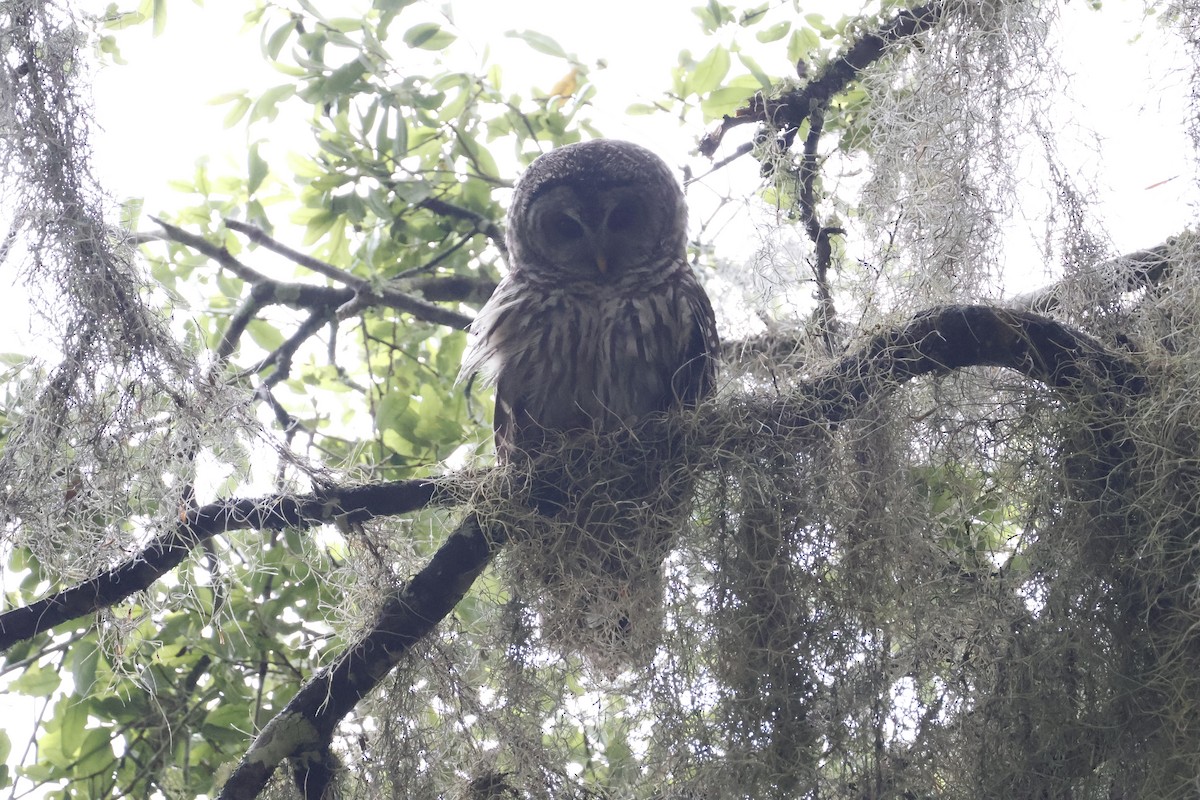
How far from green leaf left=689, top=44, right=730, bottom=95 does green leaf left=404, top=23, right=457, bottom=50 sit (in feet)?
2.46

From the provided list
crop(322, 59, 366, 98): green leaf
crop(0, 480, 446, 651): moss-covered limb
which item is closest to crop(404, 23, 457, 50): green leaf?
crop(322, 59, 366, 98): green leaf

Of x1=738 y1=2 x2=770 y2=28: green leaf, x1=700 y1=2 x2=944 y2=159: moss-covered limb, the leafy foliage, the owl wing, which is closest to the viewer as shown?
the leafy foliage

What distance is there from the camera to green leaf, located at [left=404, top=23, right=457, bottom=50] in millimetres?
3174

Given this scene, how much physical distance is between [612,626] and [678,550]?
0.21 meters

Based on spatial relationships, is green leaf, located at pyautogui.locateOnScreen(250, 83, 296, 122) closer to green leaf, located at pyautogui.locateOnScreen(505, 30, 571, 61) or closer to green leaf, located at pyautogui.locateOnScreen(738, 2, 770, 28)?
green leaf, located at pyautogui.locateOnScreen(505, 30, 571, 61)

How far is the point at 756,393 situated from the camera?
7.27ft

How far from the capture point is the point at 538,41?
10.5 ft

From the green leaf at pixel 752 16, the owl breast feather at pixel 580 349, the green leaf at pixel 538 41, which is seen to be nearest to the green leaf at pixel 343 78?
the green leaf at pixel 538 41

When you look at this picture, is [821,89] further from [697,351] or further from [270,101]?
[270,101]

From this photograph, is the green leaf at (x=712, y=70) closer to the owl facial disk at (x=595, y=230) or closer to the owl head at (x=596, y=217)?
the owl head at (x=596, y=217)

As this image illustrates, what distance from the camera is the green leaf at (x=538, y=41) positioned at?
319 cm

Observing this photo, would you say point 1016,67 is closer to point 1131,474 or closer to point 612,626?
point 1131,474

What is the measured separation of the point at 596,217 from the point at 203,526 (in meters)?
1.38

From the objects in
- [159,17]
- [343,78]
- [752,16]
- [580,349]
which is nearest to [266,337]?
[343,78]
